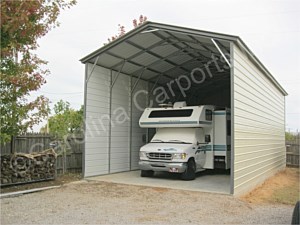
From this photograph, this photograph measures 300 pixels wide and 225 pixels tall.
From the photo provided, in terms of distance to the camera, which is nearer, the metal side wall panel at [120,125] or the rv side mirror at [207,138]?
the rv side mirror at [207,138]

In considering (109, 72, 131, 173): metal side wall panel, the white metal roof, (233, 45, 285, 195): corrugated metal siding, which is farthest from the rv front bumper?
the white metal roof

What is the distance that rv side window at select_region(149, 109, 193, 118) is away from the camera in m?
12.9

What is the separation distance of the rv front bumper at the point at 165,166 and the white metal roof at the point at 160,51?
4257 millimetres

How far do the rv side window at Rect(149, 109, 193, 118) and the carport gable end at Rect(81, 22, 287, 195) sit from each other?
5.82 feet

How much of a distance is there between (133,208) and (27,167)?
4327 mm

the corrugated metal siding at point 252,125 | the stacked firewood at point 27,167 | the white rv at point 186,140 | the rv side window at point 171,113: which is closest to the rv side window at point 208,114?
the white rv at point 186,140

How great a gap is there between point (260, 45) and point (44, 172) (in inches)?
538

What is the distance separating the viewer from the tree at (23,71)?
794 centimetres

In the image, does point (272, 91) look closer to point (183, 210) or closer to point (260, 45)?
point (260, 45)

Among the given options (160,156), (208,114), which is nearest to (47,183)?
(160,156)

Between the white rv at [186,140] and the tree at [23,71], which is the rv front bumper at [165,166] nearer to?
the white rv at [186,140]

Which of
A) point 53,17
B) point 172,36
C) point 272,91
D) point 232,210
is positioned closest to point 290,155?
point 272,91

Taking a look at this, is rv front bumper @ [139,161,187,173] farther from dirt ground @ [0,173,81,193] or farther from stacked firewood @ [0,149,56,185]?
stacked firewood @ [0,149,56,185]

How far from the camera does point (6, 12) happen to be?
6941mm
